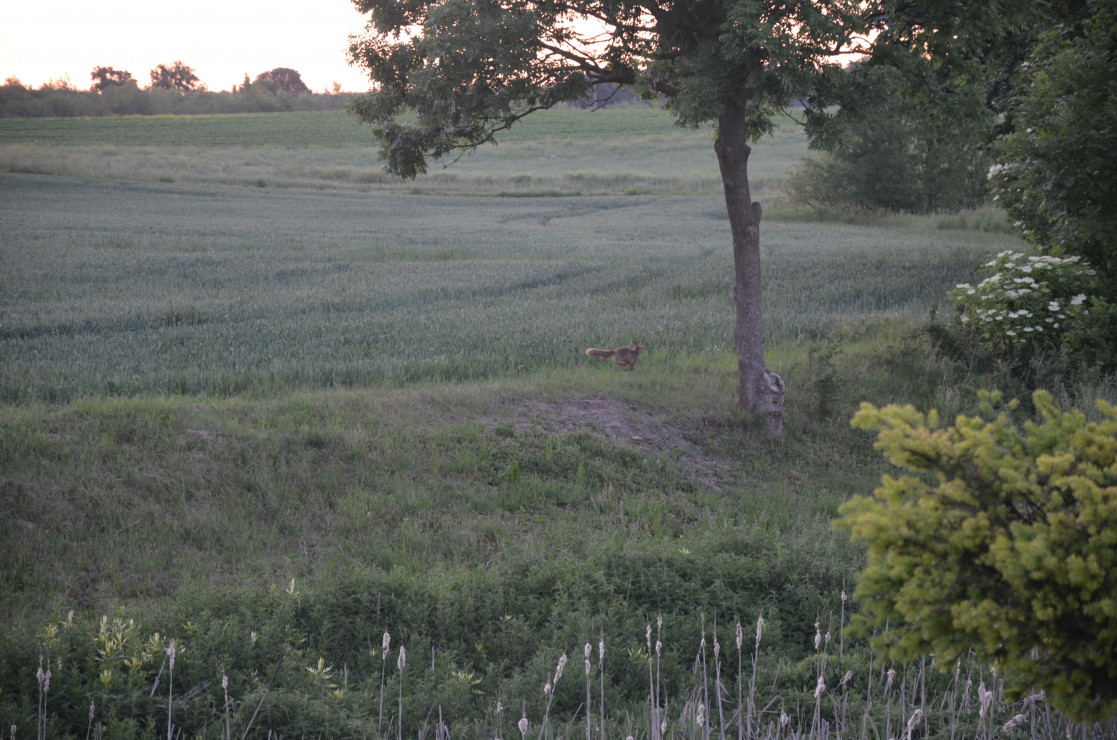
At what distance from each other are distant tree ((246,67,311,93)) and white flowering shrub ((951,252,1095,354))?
108 metres

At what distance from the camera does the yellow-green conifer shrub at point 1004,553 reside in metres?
2.12

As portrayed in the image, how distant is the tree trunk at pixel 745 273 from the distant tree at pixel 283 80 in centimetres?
10795

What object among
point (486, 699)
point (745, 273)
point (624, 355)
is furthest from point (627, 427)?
point (486, 699)

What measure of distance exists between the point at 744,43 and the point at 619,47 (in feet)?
6.85

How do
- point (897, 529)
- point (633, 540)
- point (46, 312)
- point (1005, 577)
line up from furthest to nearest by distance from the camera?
point (46, 312), point (633, 540), point (897, 529), point (1005, 577)

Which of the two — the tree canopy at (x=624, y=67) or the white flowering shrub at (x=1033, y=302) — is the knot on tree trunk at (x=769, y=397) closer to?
the tree canopy at (x=624, y=67)

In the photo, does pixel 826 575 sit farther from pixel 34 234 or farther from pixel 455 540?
pixel 34 234

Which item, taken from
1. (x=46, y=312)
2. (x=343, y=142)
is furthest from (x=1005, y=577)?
(x=343, y=142)

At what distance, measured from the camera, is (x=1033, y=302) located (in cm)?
1026

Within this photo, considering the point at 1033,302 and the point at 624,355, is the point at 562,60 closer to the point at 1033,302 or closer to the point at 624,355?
the point at 624,355

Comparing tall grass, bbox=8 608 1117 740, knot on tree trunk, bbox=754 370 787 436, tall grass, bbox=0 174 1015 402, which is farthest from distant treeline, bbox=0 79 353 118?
tall grass, bbox=8 608 1117 740

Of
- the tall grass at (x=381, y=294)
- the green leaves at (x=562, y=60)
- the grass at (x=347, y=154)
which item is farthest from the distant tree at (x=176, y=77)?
the green leaves at (x=562, y=60)

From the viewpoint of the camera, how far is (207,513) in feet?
20.5

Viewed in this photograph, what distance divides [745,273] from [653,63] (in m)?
2.51
